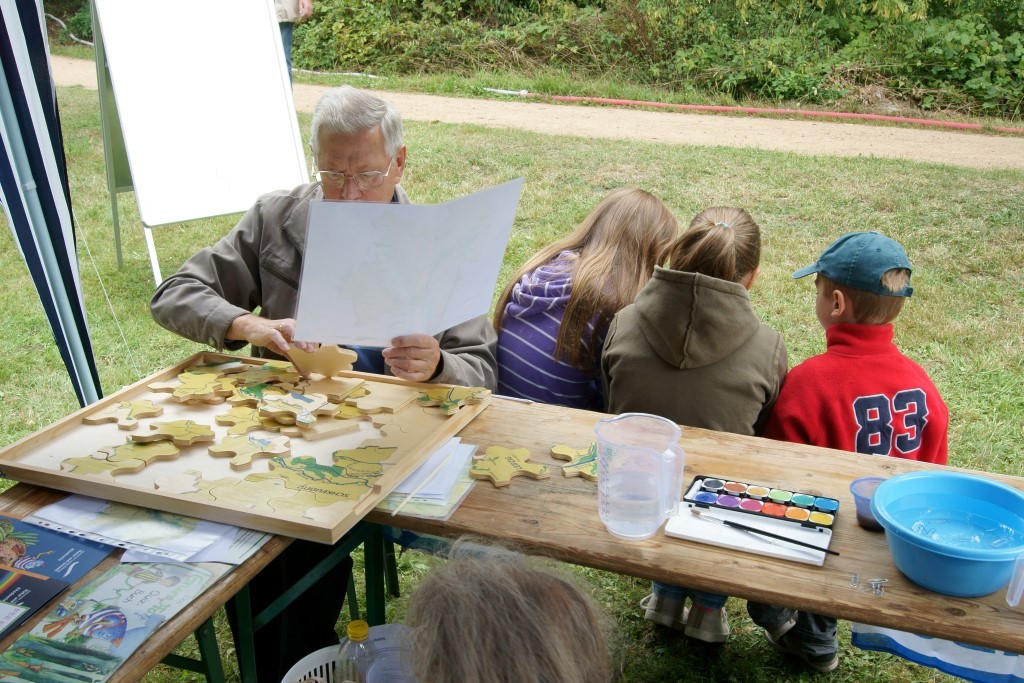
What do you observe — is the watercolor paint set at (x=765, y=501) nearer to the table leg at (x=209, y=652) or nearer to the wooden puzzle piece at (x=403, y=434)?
the wooden puzzle piece at (x=403, y=434)

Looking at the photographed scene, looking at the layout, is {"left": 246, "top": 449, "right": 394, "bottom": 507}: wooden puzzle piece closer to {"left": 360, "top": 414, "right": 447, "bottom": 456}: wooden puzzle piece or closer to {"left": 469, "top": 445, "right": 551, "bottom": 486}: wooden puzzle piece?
{"left": 360, "top": 414, "right": 447, "bottom": 456}: wooden puzzle piece

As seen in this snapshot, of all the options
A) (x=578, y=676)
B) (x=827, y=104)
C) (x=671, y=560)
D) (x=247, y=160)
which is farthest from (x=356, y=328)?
(x=827, y=104)

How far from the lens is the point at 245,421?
2023mm

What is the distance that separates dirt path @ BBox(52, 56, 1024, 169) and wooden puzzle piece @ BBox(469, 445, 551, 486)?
6333mm

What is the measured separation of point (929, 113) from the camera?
896 centimetres

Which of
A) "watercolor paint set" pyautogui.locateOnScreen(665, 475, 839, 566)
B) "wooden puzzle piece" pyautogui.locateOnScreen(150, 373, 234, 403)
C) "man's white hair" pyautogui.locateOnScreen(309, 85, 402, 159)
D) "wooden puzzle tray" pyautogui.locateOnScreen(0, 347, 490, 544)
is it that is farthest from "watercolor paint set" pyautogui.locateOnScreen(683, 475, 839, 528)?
"man's white hair" pyautogui.locateOnScreen(309, 85, 402, 159)

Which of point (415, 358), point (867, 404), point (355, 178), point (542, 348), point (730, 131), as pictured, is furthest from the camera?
point (730, 131)

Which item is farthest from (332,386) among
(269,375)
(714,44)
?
(714,44)

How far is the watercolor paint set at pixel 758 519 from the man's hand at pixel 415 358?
A: 2.32 feet

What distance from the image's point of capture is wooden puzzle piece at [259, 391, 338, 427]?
202 cm

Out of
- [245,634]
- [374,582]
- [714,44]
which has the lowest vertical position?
[374,582]

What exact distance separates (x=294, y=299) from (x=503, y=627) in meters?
1.60

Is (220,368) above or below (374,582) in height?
above

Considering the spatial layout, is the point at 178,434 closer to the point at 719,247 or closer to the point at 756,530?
the point at 756,530
